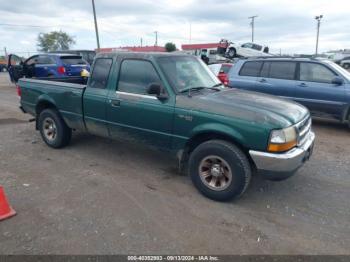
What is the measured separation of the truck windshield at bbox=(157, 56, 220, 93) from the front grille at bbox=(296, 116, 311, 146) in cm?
143

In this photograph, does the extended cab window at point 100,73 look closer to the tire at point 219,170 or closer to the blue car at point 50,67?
the tire at point 219,170

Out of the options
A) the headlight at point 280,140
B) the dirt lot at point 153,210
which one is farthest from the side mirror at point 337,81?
the headlight at point 280,140

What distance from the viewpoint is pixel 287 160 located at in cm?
327

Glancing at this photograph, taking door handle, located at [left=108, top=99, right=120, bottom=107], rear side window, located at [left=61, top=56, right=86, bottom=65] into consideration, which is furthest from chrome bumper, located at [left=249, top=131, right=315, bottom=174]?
rear side window, located at [left=61, top=56, right=86, bottom=65]

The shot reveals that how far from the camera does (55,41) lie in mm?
71688

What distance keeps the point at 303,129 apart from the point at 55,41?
7797cm

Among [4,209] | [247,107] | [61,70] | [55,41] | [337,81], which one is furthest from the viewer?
[55,41]

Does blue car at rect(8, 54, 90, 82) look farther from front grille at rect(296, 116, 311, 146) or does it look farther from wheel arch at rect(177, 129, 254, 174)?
front grille at rect(296, 116, 311, 146)

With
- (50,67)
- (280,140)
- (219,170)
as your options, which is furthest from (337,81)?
(50,67)

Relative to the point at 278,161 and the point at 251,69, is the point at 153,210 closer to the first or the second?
the point at 278,161

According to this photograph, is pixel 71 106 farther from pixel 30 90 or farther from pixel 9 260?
pixel 9 260

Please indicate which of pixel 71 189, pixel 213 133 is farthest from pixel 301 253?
pixel 71 189

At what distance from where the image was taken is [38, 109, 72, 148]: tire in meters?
5.48

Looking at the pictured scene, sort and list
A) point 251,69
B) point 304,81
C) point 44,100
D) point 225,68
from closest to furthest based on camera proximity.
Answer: point 44,100, point 304,81, point 251,69, point 225,68
